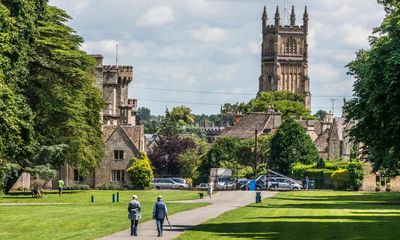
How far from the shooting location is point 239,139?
6319 inches

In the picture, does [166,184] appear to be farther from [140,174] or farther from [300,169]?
[300,169]

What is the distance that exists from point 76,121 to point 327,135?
68897mm

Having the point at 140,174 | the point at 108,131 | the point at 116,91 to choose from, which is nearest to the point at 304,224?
the point at 140,174

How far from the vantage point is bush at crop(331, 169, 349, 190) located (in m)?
108

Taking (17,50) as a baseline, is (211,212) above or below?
below

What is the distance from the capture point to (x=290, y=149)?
132m

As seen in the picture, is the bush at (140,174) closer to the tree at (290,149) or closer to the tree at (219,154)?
the tree at (290,149)

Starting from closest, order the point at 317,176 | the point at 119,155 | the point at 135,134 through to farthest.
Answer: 1. the point at 119,155
2. the point at 317,176
3. the point at 135,134

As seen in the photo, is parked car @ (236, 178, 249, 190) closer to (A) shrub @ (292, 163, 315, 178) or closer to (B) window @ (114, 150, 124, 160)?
(A) shrub @ (292, 163, 315, 178)

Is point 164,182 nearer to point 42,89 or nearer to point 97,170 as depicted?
point 97,170

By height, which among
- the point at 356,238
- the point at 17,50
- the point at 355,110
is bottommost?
the point at 356,238

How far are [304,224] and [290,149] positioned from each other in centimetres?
8529

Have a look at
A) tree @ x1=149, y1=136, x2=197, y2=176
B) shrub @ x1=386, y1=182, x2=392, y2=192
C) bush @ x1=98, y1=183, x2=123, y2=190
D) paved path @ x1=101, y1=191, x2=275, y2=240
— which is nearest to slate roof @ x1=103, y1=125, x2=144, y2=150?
bush @ x1=98, y1=183, x2=123, y2=190

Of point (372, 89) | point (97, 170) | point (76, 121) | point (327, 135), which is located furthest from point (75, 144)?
point (327, 135)
